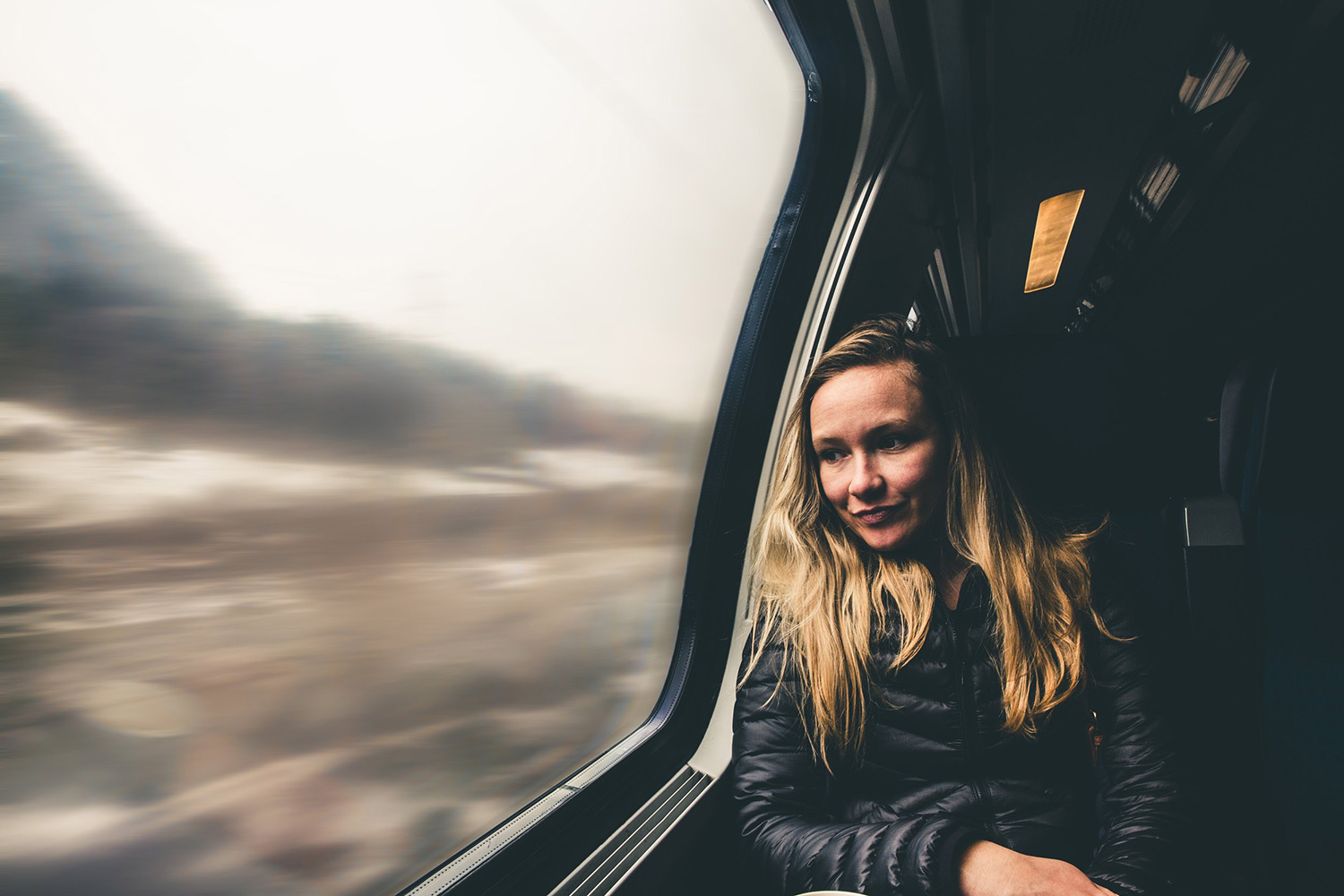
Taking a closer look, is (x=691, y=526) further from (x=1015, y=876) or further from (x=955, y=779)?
(x=1015, y=876)

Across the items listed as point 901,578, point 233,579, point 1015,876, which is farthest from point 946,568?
point 233,579

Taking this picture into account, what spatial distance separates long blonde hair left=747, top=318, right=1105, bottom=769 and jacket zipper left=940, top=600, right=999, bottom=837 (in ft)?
0.16

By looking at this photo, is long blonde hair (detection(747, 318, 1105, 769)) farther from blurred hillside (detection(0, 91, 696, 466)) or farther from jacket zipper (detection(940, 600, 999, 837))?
blurred hillside (detection(0, 91, 696, 466))

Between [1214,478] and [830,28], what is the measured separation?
4.64ft

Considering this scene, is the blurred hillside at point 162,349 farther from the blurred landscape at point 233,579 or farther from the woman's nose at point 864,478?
the woman's nose at point 864,478

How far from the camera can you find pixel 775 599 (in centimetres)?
111

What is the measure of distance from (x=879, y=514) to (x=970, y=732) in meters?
0.37

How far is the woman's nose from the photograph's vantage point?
3.26ft

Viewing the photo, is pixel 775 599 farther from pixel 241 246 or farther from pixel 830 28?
pixel 830 28

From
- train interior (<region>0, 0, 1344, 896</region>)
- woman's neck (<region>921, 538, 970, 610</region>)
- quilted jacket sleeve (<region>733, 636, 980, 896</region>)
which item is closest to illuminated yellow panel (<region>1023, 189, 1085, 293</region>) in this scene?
train interior (<region>0, 0, 1344, 896</region>)

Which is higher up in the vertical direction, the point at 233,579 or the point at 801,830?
the point at 233,579

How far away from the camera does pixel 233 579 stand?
55 cm

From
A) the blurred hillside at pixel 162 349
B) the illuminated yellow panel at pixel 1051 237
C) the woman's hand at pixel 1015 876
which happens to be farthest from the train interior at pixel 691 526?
the illuminated yellow panel at pixel 1051 237

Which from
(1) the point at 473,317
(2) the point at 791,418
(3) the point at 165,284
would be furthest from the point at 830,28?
(3) the point at 165,284
